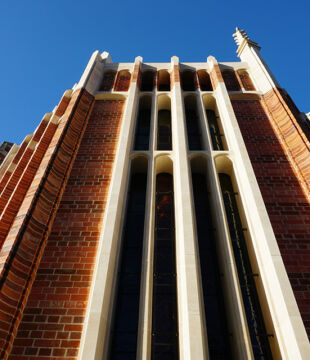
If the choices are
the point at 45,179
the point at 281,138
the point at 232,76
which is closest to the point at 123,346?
the point at 45,179

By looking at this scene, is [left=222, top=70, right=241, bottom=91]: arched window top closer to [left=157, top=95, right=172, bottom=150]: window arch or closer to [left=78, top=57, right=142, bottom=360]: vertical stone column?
[left=157, top=95, right=172, bottom=150]: window arch

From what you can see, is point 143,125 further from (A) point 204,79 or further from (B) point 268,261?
(B) point 268,261

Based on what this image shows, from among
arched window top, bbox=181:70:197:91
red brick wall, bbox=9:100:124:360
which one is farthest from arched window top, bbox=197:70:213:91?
red brick wall, bbox=9:100:124:360

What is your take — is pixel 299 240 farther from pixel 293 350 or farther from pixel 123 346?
pixel 123 346

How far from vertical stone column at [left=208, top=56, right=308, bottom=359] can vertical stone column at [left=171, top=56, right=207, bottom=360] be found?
0.60 meters

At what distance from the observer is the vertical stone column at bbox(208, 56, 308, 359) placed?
297 centimetres

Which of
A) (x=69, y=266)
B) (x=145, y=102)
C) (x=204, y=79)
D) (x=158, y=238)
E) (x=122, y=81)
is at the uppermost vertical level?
(x=204, y=79)

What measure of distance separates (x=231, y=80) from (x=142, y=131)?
3186 millimetres

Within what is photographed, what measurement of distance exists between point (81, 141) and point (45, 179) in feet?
5.32

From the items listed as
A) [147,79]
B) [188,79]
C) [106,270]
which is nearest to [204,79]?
[188,79]

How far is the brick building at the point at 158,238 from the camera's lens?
3117 millimetres

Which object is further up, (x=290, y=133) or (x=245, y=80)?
(x=245, y=80)

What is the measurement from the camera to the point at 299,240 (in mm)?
3965

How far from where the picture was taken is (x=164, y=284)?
3822mm
